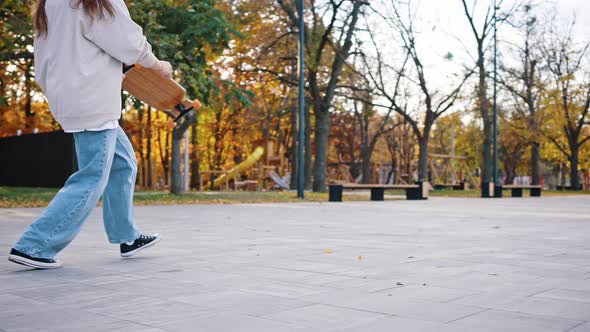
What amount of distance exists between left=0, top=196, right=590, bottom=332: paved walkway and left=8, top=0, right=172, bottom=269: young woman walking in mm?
302

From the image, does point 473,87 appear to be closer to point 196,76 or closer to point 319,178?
point 319,178

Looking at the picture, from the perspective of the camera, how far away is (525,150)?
6072 cm

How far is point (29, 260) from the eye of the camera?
15.3 feet

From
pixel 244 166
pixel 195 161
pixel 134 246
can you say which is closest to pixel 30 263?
pixel 134 246

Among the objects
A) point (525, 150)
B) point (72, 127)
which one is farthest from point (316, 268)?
point (525, 150)

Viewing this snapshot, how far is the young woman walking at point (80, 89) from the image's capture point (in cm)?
472

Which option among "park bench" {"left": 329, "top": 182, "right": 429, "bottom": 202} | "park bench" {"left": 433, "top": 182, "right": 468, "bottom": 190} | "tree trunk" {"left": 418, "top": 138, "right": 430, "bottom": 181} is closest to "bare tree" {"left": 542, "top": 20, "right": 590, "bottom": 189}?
"park bench" {"left": 433, "top": 182, "right": 468, "bottom": 190}

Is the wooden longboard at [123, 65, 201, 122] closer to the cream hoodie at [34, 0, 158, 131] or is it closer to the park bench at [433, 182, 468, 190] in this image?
Result: the cream hoodie at [34, 0, 158, 131]

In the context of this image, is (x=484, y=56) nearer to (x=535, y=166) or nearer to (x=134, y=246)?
(x=535, y=166)

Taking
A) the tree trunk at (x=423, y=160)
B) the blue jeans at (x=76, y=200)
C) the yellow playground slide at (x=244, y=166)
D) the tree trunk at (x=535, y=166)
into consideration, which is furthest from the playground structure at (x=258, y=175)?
the blue jeans at (x=76, y=200)

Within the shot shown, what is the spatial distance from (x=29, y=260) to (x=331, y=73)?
22.9 metres

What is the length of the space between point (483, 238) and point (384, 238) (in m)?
1.12

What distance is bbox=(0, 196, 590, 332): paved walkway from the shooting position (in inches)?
121

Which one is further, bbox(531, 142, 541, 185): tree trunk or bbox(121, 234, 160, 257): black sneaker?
bbox(531, 142, 541, 185): tree trunk
